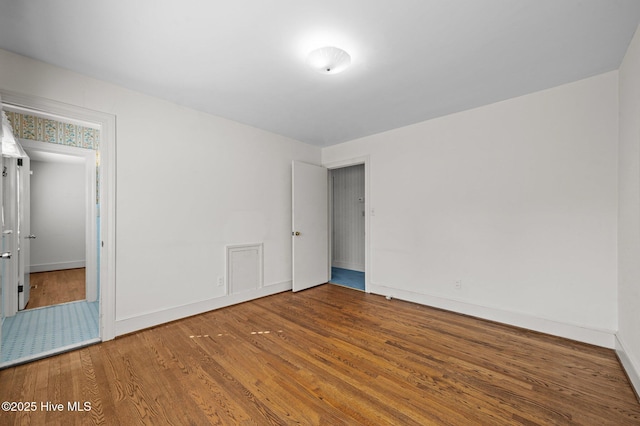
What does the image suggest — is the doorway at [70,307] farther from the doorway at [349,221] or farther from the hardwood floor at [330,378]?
the doorway at [349,221]

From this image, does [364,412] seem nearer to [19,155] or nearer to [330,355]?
[330,355]

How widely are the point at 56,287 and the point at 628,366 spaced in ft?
22.8

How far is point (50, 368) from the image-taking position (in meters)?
2.08

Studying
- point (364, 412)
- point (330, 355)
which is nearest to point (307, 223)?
point (330, 355)

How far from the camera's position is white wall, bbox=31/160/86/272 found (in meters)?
5.43

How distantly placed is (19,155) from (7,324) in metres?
1.86

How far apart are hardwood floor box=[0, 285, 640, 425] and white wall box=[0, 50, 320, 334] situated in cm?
50

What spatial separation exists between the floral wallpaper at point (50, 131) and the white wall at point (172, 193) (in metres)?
0.81

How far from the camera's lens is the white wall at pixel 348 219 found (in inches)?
227

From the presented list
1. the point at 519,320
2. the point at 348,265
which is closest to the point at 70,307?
the point at 348,265

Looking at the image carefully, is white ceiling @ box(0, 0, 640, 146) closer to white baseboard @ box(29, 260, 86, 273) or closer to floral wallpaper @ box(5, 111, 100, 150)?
floral wallpaper @ box(5, 111, 100, 150)

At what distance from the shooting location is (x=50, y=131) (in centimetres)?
341

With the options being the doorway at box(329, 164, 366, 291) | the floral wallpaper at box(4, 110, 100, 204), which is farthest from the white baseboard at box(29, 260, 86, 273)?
the doorway at box(329, 164, 366, 291)

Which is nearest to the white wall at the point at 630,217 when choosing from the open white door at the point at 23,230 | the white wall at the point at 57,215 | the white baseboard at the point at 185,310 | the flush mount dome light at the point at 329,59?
the flush mount dome light at the point at 329,59
